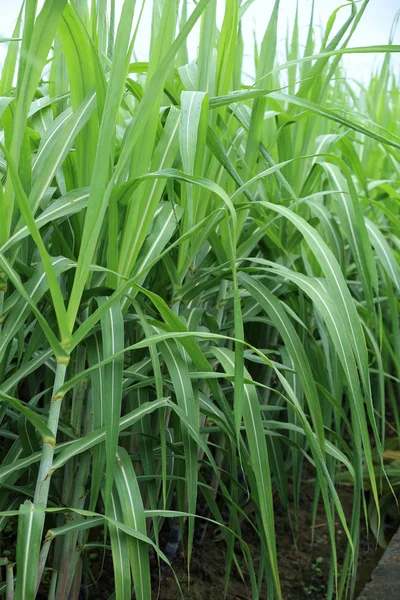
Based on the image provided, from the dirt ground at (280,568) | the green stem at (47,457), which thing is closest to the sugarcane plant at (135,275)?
the green stem at (47,457)

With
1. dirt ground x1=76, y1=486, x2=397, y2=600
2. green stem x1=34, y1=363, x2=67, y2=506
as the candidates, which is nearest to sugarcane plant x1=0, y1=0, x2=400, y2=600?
green stem x1=34, y1=363, x2=67, y2=506

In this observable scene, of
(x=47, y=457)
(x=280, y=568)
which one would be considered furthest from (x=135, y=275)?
(x=280, y=568)

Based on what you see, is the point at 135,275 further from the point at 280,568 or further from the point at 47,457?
the point at 280,568

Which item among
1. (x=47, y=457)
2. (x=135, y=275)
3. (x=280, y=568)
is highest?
(x=135, y=275)

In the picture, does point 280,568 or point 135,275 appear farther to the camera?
point 280,568

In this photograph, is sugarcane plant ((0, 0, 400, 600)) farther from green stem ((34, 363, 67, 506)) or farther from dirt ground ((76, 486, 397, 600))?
dirt ground ((76, 486, 397, 600))

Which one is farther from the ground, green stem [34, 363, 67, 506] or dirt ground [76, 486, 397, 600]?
green stem [34, 363, 67, 506]

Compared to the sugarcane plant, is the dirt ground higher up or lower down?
lower down

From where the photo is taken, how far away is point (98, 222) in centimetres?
62

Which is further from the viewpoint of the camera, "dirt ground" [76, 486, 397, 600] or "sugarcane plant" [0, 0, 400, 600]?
"dirt ground" [76, 486, 397, 600]

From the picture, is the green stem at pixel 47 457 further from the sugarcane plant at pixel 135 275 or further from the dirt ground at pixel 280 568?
the dirt ground at pixel 280 568

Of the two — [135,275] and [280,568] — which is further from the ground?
[135,275]

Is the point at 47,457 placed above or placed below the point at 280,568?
above

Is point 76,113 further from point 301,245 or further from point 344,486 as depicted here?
point 344,486
